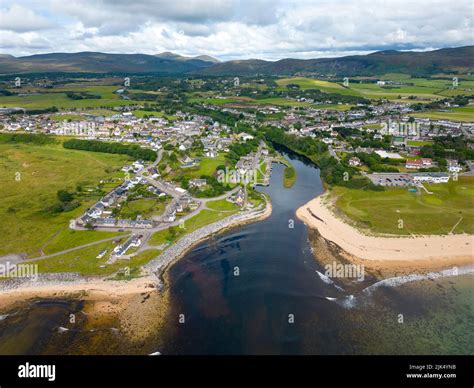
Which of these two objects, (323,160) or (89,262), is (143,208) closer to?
(89,262)

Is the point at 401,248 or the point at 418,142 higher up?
the point at 418,142

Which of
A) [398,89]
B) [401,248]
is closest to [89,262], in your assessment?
[401,248]

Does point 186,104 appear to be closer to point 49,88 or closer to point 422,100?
point 49,88

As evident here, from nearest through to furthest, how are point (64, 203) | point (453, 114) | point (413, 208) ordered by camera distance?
point (413, 208), point (64, 203), point (453, 114)

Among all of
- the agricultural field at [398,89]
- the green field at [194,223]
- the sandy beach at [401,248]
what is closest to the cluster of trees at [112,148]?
the green field at [194,223]

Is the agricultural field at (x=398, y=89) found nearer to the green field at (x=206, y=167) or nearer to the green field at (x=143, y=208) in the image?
the green field at (x=206, y=167)

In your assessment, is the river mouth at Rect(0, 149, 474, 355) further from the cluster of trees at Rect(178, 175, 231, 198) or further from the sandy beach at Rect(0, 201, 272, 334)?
the cluster of trees at Rect(178, 175, 231, 198)
